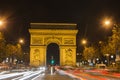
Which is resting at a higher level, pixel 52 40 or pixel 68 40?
pixel 52 40

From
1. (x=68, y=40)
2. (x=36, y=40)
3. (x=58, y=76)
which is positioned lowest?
(x=58, y=76)

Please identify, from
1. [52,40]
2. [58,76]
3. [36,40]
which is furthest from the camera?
[52,40]

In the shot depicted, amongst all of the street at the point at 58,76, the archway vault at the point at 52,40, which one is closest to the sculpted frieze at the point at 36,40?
the archway vault at the point at 52,40

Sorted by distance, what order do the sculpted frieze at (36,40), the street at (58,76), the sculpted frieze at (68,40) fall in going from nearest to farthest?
the street at (58,76)
the sculpted frieze at (68,40)
the sculpted frieze at (36,40)

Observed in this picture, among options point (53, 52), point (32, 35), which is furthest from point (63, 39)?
point (53, 52)

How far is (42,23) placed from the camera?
107m

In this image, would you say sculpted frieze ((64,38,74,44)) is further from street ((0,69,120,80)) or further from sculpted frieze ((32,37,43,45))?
street ((0,69,120,80))

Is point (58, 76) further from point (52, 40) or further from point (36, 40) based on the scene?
point (52, 40)

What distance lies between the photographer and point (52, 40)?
106062 millimetres

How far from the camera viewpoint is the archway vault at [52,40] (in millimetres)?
104500

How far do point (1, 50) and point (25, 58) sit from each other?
63.7 m

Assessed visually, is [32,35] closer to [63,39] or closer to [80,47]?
[63,39]

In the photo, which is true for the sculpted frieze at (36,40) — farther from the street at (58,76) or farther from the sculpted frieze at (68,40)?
the street at (58,76)

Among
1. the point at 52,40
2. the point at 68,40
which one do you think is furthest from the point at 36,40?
the point at 68,40
